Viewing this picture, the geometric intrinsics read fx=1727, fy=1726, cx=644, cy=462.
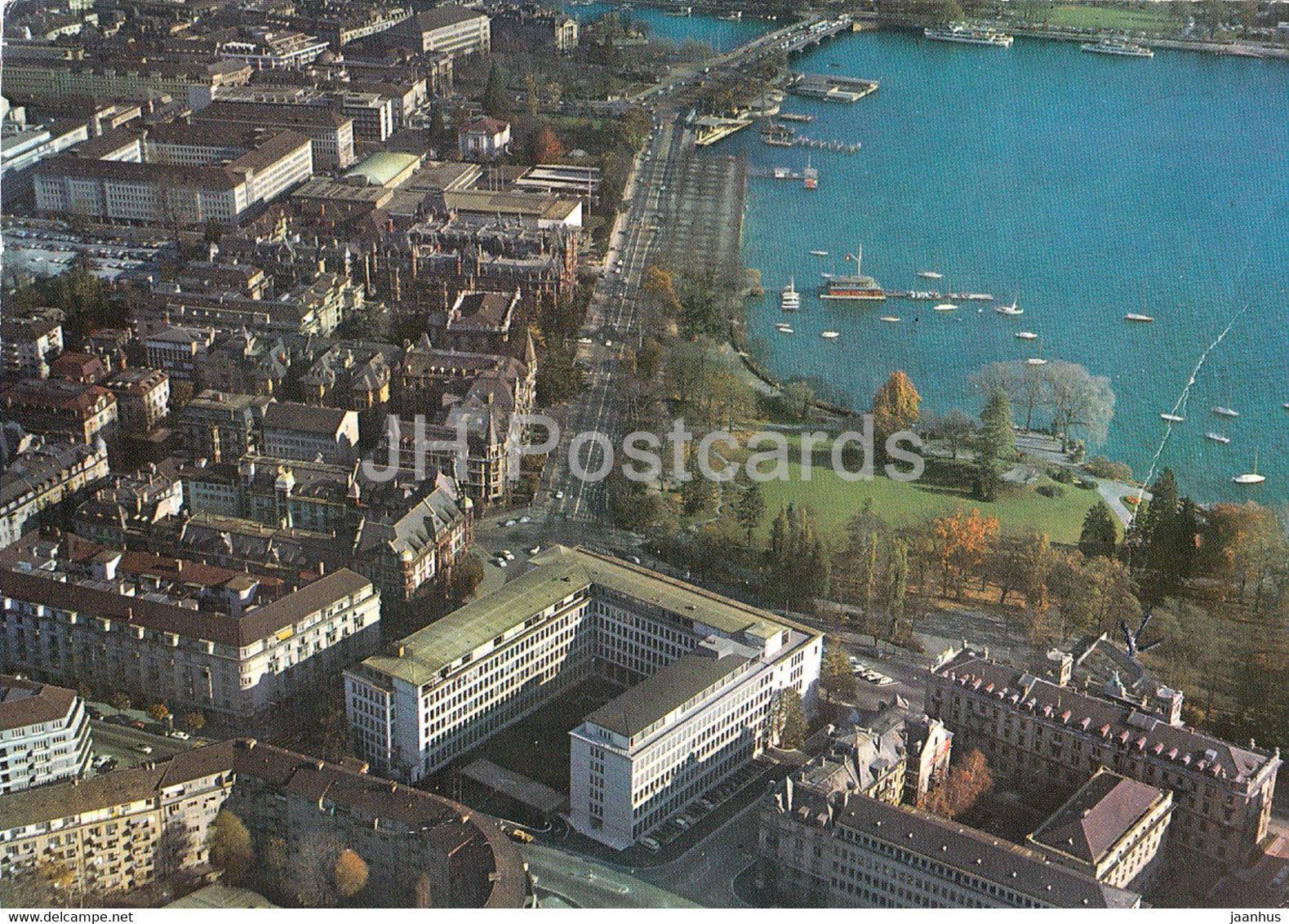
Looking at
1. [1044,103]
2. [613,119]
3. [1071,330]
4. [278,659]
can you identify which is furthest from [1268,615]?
[613,119]

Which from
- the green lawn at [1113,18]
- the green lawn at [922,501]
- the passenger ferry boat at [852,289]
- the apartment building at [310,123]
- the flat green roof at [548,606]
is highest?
the green lawn at [1113,18]

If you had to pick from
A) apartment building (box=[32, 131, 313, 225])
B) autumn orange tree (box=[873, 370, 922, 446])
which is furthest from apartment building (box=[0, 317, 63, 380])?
autumn orange tree (box=[873, 370, 922, 446])

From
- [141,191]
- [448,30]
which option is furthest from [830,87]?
[141,191]

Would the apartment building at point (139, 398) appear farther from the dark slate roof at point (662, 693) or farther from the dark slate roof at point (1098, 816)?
the dark slate roof at point (1098, 816)

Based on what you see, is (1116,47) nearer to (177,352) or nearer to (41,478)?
(177,352)

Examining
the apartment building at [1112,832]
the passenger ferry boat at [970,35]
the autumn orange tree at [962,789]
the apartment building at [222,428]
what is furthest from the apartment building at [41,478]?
the passenger ferry boat at [970,35]

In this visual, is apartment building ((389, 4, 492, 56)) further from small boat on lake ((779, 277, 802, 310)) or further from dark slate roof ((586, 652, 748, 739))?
dark slate roof ((586, 652, 748, 739))
